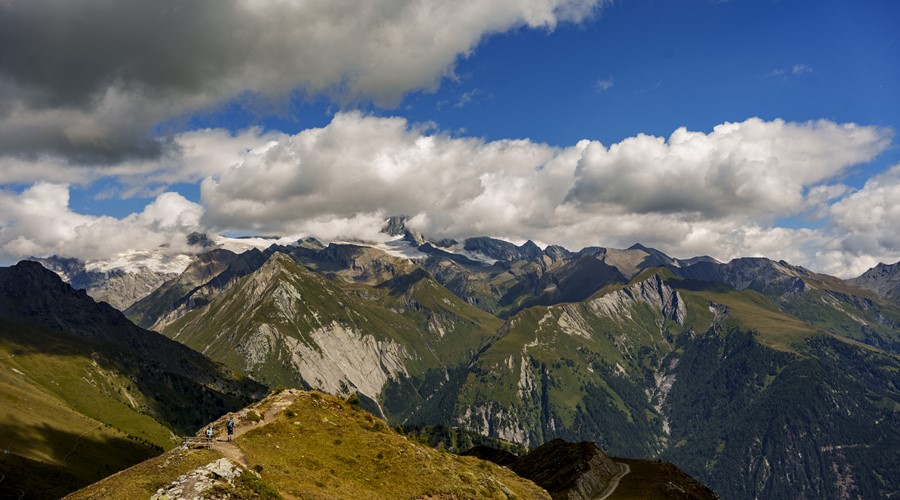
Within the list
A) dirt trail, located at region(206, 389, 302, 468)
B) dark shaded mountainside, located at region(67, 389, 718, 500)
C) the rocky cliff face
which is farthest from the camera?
the rocky cliff face

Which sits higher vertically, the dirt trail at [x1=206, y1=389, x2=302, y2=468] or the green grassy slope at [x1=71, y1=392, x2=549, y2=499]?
the dirt trail at [x1=206, y1=389, x2=302, y2=468]

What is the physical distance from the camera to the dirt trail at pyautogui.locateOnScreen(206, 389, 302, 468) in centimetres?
5875

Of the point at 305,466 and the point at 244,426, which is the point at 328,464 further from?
the point at 244,426

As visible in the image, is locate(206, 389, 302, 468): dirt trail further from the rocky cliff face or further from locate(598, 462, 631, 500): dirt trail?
locate(598, 462, 631, 500): dirt trail

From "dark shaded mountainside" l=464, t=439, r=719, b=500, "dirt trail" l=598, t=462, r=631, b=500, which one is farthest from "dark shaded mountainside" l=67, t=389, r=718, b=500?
"dirt trail" l=598, t=462, r=631, b=500

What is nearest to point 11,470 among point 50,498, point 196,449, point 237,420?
point 50,498

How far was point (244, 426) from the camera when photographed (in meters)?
73.1

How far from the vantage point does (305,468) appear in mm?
63438

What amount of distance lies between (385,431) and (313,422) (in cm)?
1168

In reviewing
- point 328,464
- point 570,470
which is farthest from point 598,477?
point 328,464

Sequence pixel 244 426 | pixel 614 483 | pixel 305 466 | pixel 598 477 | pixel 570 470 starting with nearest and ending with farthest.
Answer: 1. pixel 305 466
2. pixel 244 426
3. pixel 614 483
4. pixel 570 470
5. pixel 598 477

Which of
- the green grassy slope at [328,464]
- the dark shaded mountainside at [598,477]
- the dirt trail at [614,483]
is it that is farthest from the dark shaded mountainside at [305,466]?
the dirt trail at [614,483]

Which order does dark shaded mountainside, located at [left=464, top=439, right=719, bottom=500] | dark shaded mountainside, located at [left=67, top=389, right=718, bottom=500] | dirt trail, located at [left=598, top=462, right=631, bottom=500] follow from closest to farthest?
1. dark shaded mountainside, located at [left=67, top=389, right=718, bottom=500]
2. dark shaded mountainside, located at [left=464, top=439, right=719, bottom=500]
3. dirt trail, located at [left=598, top=462, right=631, bottom=500]

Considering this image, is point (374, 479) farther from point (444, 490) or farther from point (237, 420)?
point (237, 420)
